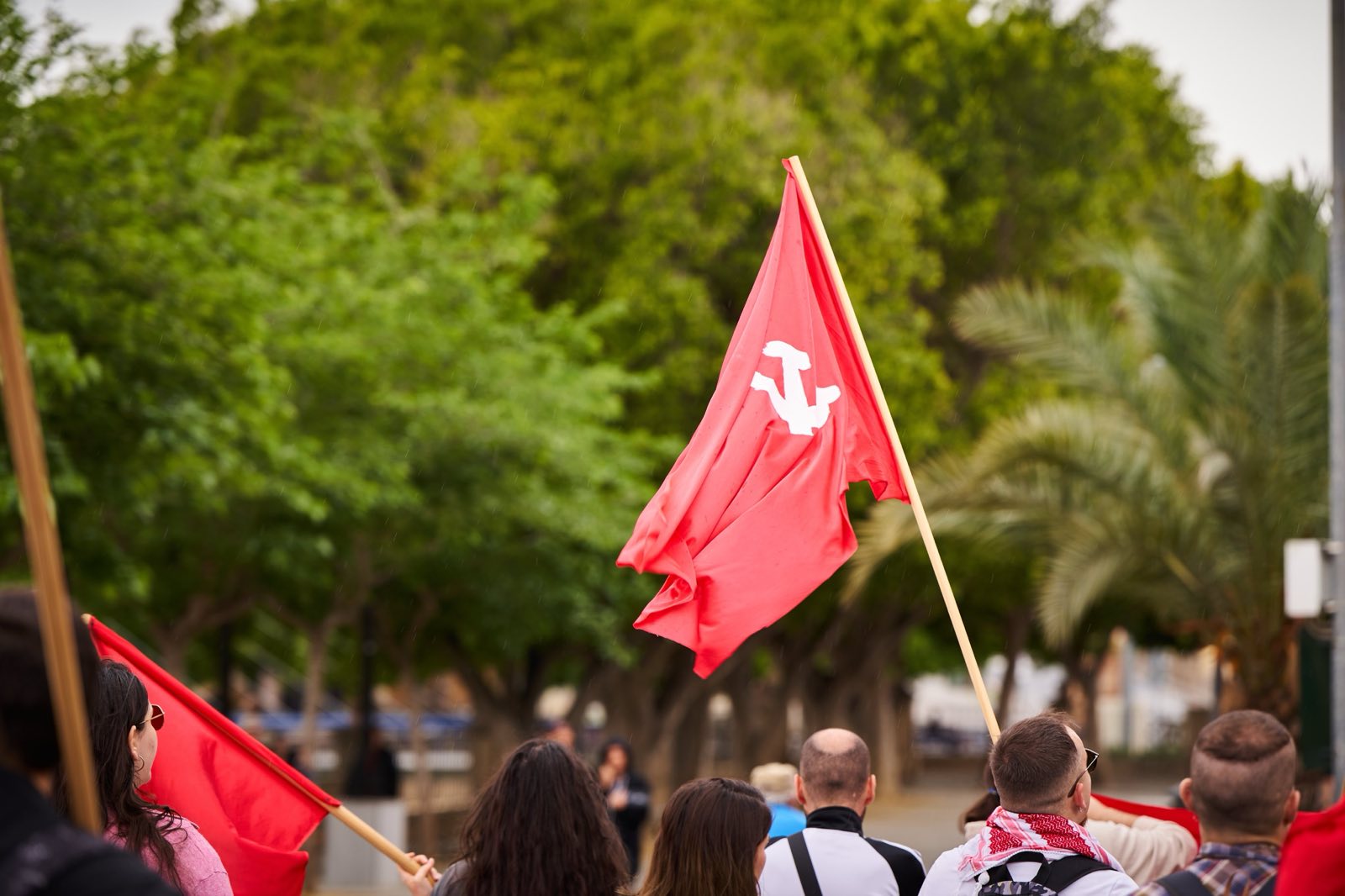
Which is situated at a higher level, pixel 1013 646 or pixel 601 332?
pixel 601 332

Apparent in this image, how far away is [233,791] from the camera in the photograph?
16.4ft

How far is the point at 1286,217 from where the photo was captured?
584 inches

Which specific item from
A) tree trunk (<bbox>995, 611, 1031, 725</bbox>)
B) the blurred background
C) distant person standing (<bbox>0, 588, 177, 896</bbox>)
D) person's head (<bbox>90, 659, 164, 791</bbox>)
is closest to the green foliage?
the blurred background

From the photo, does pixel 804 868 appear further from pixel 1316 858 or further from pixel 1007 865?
pixel 1316 858

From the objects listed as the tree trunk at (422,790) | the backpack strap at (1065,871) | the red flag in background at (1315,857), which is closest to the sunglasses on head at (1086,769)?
Answer: the backpack strap at (1065,871)

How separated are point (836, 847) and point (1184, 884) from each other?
152cm

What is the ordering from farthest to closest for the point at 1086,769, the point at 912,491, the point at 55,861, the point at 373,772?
the point at 373,772
the point at 912,491
the point at 1086,769
the point at 55,861

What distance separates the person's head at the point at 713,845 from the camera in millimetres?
4086

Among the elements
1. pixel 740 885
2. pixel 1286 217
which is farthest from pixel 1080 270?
pixel 740 885

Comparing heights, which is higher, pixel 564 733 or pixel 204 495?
pixel 204 495

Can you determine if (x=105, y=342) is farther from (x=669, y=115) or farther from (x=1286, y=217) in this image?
(x=669, y=115)

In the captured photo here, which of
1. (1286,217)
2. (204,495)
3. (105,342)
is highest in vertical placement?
(1286,217)

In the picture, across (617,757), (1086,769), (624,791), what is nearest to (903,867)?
(1086,769)

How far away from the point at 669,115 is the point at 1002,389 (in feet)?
27.0
